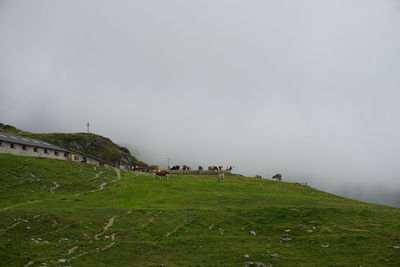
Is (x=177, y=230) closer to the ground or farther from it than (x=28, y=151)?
closer to the ground

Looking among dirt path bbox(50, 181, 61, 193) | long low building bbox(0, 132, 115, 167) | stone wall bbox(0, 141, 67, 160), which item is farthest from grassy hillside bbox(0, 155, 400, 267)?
long low building bbox(0, 132, 115, 167)

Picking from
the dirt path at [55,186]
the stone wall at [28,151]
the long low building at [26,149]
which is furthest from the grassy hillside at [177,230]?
the long low building at [26,149]

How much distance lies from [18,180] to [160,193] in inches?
827

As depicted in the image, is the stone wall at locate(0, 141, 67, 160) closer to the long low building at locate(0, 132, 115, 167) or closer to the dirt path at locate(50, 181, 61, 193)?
the long low building at locate(0, 132, 115, 167)

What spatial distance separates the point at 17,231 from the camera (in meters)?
33.6

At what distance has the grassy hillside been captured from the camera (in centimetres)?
2930

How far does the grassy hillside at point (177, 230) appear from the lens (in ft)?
96.1

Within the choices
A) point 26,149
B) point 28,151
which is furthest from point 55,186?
point 28,151

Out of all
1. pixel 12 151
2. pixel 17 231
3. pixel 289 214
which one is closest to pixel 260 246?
pixel 289 214

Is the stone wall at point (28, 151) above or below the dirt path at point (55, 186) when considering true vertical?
above

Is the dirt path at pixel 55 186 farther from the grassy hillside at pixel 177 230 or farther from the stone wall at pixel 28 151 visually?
the stone wall at pixel 28 151

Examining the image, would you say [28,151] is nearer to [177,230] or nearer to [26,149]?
[26,149]

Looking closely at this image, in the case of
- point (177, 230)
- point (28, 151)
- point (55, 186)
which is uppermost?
point (28, 151)

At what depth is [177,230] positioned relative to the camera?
3778 centimetres
